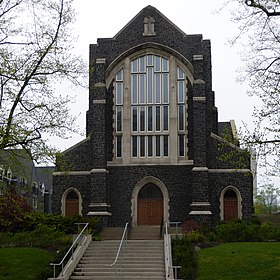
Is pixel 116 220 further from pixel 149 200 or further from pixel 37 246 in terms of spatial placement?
pixel 37 246

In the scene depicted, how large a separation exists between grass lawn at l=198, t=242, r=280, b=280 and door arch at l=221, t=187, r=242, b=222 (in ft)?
28.6

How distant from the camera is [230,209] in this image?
33.0 meters

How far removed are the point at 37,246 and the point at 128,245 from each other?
12.9ft

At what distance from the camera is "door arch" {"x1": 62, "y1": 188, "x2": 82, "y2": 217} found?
111ft

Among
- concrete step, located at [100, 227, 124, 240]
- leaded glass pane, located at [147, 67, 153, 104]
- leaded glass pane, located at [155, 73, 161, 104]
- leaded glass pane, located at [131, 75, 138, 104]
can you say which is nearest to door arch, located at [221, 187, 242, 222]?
concrete step, located at [100, 227, 124, 240]

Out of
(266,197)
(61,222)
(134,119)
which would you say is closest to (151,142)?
(134,119)

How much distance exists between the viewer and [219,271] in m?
19.5

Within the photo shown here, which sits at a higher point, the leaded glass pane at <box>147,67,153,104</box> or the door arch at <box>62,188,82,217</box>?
the leaded glass pane at <box>147,67,153,104</box>

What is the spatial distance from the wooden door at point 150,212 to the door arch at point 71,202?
3539mm

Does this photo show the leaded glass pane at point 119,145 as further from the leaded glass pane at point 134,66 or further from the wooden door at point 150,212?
the leaded glass pane at point 134,66

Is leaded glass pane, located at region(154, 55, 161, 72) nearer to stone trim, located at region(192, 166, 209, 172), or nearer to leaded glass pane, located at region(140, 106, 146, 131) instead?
leaded glass pane, located at region(140, 106, 146, 131)

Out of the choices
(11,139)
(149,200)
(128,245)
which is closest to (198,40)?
(149,200)

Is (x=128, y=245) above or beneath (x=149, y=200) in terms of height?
beneath

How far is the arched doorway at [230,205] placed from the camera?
32.8 metres
